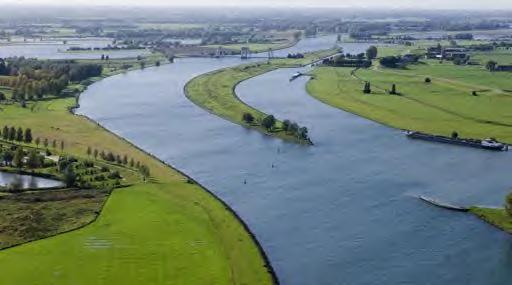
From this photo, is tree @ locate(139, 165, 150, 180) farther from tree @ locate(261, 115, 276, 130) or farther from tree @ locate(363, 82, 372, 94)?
tree @ locate(363, 82, 372, 94)

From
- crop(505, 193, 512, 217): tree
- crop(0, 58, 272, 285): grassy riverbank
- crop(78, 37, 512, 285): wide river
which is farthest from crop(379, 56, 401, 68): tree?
crop(505, 193, 512, 217): tree

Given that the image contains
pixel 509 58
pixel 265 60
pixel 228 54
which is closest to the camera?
pixel 509 58

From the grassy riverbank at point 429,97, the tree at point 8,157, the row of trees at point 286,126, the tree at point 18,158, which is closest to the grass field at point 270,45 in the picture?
Result: the grassy riverbank at point 429,97

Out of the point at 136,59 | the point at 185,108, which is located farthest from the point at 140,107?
the point at 136,59

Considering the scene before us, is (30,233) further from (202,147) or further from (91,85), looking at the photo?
(91,85)

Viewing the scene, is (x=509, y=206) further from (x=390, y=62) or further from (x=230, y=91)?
(x=390, y=62)

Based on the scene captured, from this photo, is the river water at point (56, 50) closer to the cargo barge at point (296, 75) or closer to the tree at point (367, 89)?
the cargo barge at point (296, 75)
